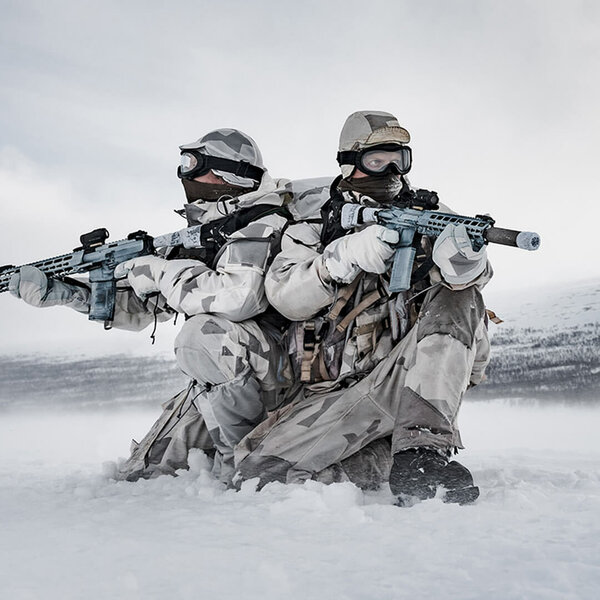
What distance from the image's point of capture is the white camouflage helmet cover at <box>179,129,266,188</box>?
131 inches

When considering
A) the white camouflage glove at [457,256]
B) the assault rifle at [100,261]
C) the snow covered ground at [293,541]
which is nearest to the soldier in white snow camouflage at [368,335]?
the white camouflage glove at [457,256]

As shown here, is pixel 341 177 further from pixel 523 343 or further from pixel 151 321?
pixel 523 343

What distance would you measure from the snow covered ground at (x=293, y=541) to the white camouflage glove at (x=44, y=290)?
113 cm

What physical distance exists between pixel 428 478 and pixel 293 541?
1.82 ft

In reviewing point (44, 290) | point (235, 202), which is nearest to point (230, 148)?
point (235, 202)

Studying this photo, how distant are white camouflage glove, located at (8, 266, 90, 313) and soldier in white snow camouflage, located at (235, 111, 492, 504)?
4.70 ft

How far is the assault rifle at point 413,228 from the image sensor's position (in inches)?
88.3

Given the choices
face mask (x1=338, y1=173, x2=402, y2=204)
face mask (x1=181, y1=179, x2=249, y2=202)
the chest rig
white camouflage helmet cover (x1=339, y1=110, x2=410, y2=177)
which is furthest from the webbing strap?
face mask (x1=181, y1=179, x2=249, y2=202)

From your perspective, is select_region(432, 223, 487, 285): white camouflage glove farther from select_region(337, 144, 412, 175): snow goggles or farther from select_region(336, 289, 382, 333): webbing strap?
select_region(337, 144, 412, 175): snow goggles

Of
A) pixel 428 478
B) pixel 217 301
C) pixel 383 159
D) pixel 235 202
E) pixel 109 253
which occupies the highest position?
pixel 383 159

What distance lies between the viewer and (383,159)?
2.93m

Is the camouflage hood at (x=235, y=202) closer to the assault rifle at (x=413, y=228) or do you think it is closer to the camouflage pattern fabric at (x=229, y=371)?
the assault rifle at (x=413, y=228)

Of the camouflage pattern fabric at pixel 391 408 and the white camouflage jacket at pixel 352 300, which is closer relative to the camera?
the camouflage pattern fabric at pixel 391 408

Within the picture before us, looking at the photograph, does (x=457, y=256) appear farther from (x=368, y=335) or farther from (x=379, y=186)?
(x=379, y=186)
